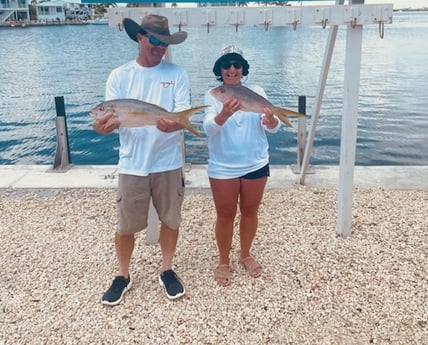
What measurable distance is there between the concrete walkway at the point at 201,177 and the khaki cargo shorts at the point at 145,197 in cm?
281

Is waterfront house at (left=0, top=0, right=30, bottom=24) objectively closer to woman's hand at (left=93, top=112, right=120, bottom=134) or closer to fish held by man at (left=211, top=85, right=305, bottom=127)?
woman's hand at (left=93, top=112, right=120, bottom=134)

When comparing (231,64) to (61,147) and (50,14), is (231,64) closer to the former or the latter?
(61,147)

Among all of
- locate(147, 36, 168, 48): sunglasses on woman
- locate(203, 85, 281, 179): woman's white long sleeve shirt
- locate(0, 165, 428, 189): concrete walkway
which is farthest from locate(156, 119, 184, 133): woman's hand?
locate(0, 165, 428, 189): concrete walkway

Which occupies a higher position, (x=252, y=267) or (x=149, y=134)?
(x=149, y=134)

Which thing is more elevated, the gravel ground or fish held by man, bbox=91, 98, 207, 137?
fish held by man, bbox=91, 98, 207, 137

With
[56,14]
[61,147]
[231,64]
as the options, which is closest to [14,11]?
[56,14]

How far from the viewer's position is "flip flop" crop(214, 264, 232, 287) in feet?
13.0

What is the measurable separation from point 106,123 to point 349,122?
7.81 feet

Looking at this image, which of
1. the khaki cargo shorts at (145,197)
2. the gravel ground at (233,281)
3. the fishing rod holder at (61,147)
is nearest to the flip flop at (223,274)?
the gravel ground at (233,281)

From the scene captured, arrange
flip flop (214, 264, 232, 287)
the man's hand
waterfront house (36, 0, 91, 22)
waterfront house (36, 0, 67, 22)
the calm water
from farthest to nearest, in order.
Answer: waterfront house (36, 0, 91, 22)
waterfront house (36, 0, 67, 22)
the calm water
flip flop (214, 264, 232, 287)
the man's hand

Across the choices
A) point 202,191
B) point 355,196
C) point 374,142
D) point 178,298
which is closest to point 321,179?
point 355,196

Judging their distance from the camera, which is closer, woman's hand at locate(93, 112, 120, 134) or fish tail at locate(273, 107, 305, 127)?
woman's hand at locate(93, 112, 120, 134)

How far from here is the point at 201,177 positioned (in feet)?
22.4

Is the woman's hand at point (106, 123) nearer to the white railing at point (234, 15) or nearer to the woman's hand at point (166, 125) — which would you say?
the woman's hand at point (166, 125)
